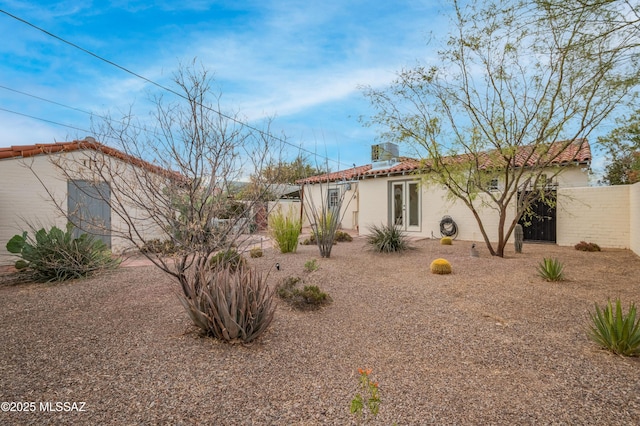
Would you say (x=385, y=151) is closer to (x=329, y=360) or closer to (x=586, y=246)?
(x=586, y=246)

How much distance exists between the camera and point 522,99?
25.5ft

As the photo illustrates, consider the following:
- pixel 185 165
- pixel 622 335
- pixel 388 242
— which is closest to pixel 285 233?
pixel 388 242

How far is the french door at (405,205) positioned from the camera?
1364 centimetres

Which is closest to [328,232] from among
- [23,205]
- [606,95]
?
[606,95]

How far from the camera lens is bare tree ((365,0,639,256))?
21.6ft

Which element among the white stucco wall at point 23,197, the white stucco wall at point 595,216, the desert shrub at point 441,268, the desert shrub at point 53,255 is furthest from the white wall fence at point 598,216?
the white stucco wall at point 23,197

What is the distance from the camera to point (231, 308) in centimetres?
338

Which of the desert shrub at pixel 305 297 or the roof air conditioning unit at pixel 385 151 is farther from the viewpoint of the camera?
the roof air conditioning unit at pixel 385 151

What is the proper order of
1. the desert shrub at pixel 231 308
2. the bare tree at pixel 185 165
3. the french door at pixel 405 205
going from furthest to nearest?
the french door at pixel 405 205 < the bare tree at pixel 185 165 < the desert shrub at pixel 231 308

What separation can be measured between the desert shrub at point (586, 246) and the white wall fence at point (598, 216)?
2.52ft

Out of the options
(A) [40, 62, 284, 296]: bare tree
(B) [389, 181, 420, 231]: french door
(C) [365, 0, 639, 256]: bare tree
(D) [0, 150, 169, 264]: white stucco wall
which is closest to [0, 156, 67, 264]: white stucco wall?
(D) [0, 150, 169, 264]: white stucco wall

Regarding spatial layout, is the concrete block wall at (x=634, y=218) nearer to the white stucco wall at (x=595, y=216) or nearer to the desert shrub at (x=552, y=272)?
the white stucco wall at (x=595, y=216)

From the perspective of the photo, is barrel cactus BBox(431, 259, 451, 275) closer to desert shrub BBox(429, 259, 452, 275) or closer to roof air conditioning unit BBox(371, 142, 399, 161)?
desert shrub BBox(429, 259, 452, 275)

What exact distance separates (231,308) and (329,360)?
1096mm
